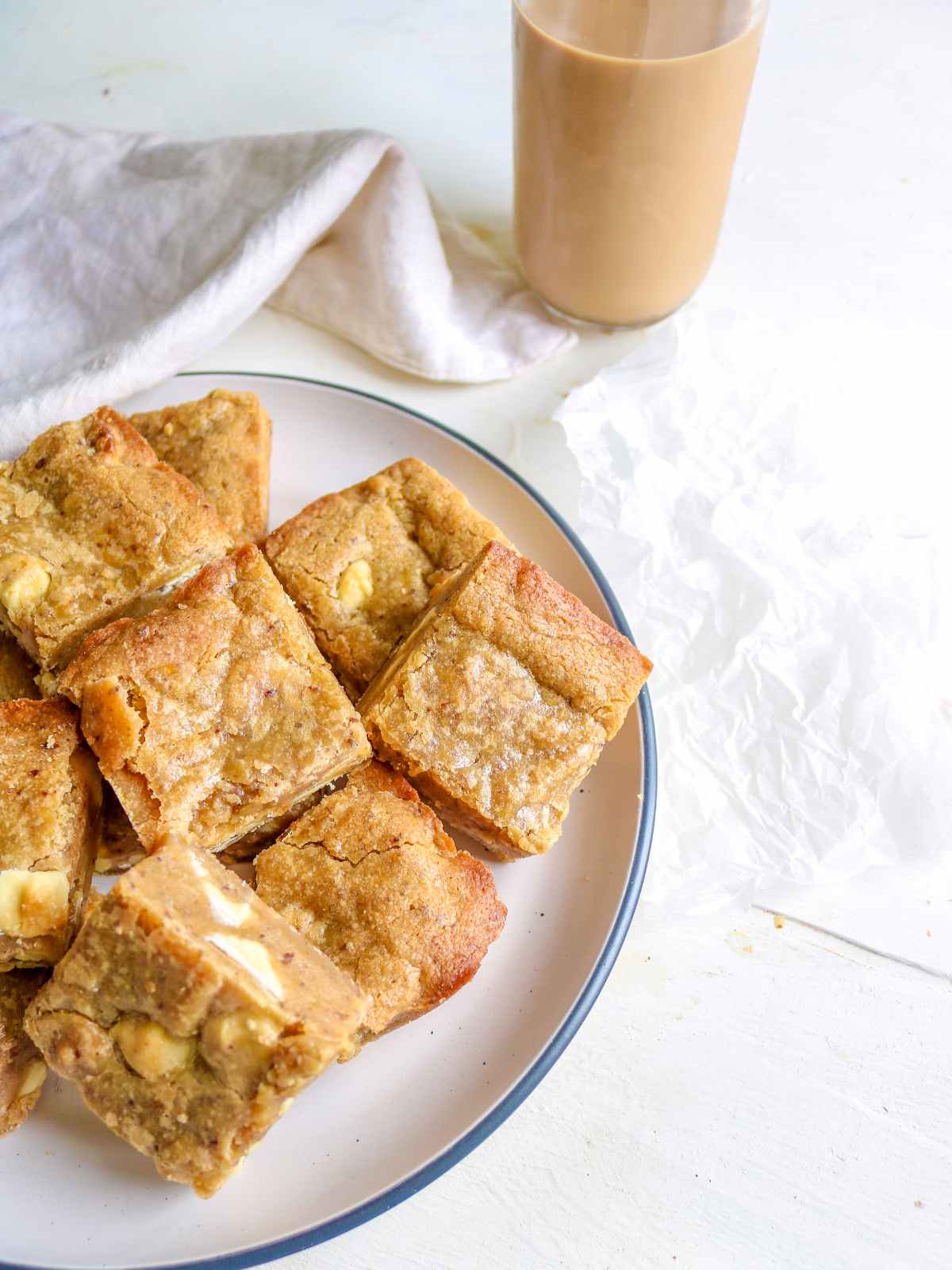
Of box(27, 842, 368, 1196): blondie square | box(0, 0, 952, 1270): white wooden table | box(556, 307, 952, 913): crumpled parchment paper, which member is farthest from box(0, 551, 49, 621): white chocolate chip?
box(556, 307, 952, 913): crumpled parchment paper

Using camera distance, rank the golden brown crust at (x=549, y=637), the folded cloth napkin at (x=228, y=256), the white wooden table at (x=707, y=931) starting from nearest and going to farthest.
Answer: the white wooden table at (x=707, y=931), the golden brown crust at (x=549, y=637), the folded cloth napkin at (x=228, y=256)

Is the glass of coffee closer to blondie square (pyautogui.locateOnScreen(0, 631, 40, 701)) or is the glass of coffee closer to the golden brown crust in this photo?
the golden brown crust

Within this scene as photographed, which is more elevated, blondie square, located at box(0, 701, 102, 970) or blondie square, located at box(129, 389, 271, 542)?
blondie square, located at box(129, 389, 271, 542)

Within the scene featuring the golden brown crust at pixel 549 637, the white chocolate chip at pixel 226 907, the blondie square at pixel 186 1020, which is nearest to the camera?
the blondie square at pixel 186 1020

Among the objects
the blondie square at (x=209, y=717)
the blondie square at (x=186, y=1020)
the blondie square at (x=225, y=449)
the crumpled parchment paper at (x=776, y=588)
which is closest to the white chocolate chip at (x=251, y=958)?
the blondie square at (x=186, y=1020)

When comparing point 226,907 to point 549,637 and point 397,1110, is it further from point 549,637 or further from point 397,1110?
point 549,637

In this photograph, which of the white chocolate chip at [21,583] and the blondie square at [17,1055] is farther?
the white chocolate chip at [21,583]

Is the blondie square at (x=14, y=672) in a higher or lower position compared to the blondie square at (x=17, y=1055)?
higher

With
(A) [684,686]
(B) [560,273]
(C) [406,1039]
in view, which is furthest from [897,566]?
(C) [406,1039]

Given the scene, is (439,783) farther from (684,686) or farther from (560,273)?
(560,273)

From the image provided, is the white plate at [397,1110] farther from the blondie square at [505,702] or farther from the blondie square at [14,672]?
the blondie square at [14,672]
